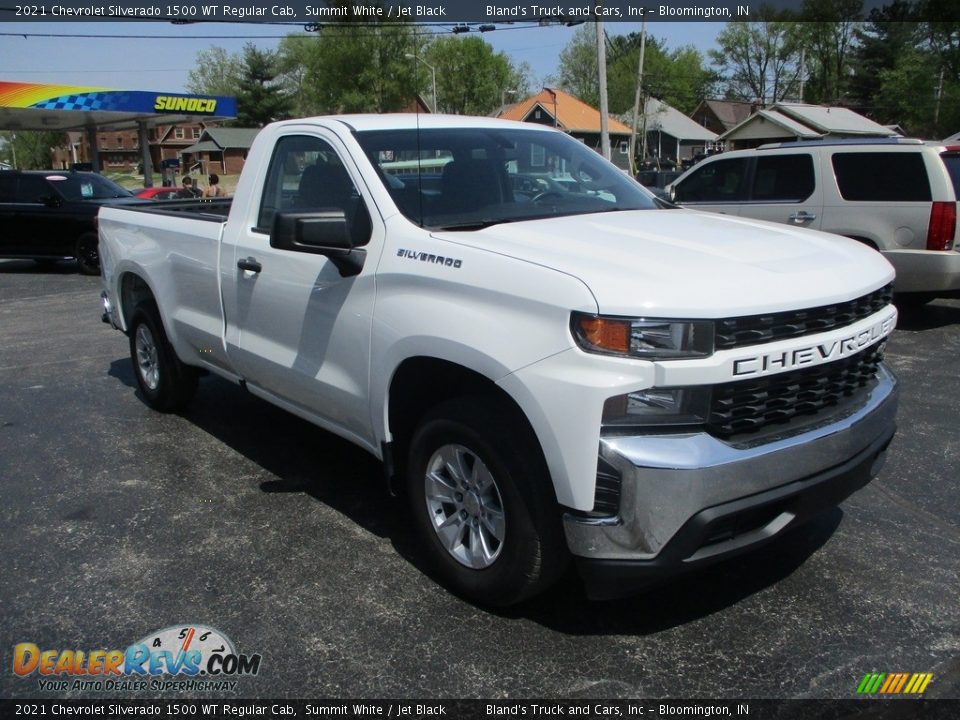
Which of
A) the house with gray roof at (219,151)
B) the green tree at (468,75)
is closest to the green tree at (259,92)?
the house with gray roof at (219,151)

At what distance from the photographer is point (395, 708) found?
2.83m

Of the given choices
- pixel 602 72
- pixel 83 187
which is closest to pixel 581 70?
pixel 602 72

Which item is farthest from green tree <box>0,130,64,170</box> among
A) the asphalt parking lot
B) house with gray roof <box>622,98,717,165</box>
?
the asphalt parking lot

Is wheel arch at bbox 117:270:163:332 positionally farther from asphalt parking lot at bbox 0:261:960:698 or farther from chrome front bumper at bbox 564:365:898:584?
chrome front bumper at bbox 564:365:898:584

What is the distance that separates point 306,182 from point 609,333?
2223 mm

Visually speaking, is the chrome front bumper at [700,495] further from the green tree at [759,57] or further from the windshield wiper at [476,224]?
the green tree at [759,57]

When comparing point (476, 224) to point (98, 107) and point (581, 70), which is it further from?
point (581, 70)

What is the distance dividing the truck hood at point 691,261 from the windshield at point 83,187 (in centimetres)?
1362

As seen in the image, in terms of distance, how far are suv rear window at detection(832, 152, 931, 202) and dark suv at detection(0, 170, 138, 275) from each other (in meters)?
11.9

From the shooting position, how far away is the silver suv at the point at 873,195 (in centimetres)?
825

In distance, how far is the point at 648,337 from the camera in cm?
273

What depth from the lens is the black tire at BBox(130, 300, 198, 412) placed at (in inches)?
230

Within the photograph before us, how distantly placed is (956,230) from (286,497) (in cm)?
697

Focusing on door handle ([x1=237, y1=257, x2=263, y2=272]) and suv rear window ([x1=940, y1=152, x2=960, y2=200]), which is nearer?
door handle ([x1=237, y1=257, x2=263, y2=272])
